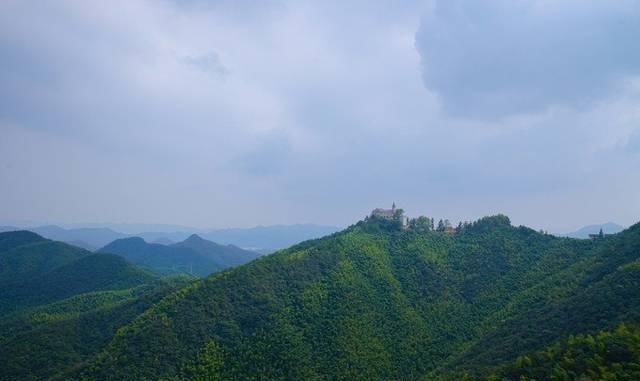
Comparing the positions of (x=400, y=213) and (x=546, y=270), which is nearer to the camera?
(x=546, y=270)

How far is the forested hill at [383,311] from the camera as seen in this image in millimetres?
34125

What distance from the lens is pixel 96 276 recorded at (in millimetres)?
98125

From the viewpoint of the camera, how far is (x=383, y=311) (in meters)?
51.2

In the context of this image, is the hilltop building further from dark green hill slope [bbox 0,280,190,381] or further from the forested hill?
dark green hill slope [bbox 0,280,190,381]

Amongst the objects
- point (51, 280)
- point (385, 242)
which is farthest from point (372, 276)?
point (51, 280)

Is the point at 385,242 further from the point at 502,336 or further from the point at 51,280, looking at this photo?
the point at 51,280

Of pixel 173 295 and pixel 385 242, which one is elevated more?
pixel 385 242

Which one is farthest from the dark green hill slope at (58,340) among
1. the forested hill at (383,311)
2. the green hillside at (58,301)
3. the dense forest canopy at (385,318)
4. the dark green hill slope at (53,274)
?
the dark green hill slope at (53,274)

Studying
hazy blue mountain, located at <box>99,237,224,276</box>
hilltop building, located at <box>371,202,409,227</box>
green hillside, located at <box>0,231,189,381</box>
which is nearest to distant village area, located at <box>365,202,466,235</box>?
hilltop building, located at <box>371,202,409,227</box>

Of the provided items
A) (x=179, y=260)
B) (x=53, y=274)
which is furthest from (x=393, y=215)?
(x=179, y=260)

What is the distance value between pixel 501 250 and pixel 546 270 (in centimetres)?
874

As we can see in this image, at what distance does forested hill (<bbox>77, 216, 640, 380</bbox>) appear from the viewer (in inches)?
1344

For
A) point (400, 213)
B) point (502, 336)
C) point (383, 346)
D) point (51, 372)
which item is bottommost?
point (51, 372)

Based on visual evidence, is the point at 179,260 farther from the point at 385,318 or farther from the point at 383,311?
the point at 385,318
